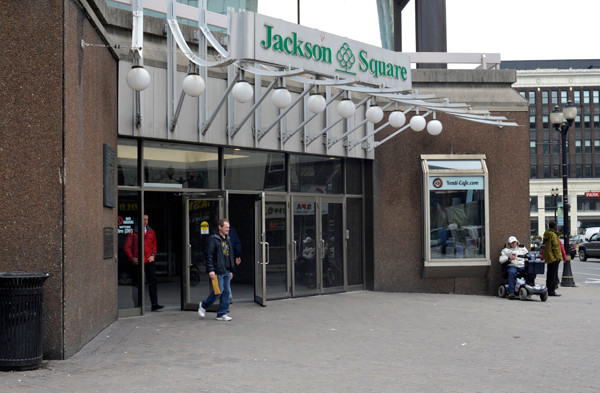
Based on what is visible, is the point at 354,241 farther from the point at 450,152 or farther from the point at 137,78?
the point at 137,78

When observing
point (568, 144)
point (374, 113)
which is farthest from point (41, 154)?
point (568, 144)

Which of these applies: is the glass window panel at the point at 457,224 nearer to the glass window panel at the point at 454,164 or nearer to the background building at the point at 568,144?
the glass window panel at the point at 454,164

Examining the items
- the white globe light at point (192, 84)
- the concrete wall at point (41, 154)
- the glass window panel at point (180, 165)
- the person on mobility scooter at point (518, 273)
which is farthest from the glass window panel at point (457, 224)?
the concrete wall at point (41, 154)

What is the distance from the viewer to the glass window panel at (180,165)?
1257 cm

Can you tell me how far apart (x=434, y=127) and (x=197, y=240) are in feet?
19.1

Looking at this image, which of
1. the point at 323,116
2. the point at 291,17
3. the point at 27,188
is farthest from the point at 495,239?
the point at 27,188

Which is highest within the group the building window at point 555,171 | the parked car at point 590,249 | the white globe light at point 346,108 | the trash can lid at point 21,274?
the building window at point 555,171

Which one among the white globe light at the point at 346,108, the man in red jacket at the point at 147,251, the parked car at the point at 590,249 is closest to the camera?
the man in red jacket at the point at 147,251

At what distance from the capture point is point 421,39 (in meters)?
19.1

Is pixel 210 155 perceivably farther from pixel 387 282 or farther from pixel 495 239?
pixel 495 239

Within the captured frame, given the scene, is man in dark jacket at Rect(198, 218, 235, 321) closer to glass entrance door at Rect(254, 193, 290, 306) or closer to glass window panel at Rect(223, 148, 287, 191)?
glass entrance door at Rect(254, 193, 290, 306)

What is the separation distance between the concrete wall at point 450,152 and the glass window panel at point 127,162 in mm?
6171

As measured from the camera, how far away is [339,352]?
9.04 metres

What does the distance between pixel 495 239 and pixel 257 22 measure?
845 centimetres
